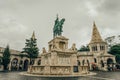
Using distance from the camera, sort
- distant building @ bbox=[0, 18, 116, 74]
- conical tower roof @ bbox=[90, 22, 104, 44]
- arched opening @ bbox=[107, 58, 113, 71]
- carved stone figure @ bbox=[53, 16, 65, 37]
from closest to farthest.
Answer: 1. distant building @ bbox=[0, 18, 116, 74]
2. carved stone figure @ bbox=[53, 16, 65, 37]
3. arched opening @ bbox=[107, 58, 113, 71]
4. conical tower roof @ bbox=[90, 22, 104, 44]

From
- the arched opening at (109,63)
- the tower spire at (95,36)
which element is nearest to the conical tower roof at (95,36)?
the tower spire at (95,36)

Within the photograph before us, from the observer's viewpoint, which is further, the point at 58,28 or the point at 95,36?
the point at 95,36

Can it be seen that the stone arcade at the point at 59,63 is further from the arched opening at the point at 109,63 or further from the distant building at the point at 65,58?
the arched opening at the point at 109,63

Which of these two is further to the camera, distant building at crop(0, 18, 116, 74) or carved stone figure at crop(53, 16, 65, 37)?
carved stone figure at crop(53, 16, 65, 37)

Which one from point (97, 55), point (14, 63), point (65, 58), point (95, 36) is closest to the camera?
point (65, 58)

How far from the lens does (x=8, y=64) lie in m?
49.1

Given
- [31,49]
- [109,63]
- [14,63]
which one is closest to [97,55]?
[109,63]

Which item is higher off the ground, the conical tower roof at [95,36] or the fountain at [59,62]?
the conical tower roof at [95,36]

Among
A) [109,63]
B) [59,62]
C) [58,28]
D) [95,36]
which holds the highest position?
[95,36]

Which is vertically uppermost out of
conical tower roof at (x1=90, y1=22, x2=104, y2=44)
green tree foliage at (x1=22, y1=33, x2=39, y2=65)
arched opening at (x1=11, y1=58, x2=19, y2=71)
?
conical tower roof at (x1=90, y1=22, x2=104, y2=44)

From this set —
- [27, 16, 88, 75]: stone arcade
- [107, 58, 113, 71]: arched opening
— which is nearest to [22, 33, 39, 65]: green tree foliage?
[27, 16, 88, 75]: stone arcade

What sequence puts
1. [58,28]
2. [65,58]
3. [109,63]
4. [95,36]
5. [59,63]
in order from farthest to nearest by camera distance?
1. [95,36]
2. [109,63]
3. [58,28]
4. [65,58]
5. [59,63]

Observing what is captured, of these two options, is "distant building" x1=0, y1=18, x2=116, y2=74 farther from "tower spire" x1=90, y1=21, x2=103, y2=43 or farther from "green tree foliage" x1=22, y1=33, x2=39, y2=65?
"green tree foliage" x1=22, y1=33, x2=39, y2=65

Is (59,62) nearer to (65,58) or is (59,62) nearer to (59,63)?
(59,63)
